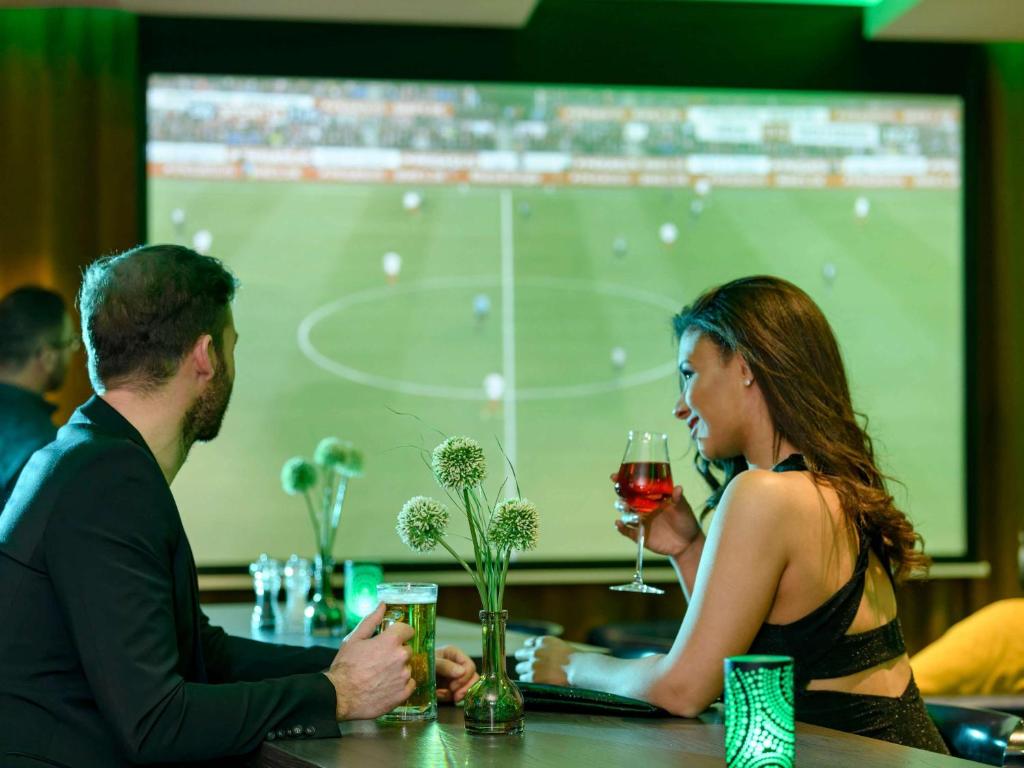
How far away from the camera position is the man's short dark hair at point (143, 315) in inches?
80.4

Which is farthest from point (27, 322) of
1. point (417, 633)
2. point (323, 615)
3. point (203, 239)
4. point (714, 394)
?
point (417, 633)

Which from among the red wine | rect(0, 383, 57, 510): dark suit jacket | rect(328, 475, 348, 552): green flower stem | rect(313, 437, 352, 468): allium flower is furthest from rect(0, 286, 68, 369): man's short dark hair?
the red wine

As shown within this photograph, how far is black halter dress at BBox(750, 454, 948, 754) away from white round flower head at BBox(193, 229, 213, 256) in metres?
3.94

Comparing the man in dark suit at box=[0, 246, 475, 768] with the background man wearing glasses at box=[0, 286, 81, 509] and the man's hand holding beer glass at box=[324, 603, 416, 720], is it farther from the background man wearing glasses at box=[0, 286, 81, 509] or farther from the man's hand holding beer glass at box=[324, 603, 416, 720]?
the background man wearing glasses at box=[0, 286, 81, 509]

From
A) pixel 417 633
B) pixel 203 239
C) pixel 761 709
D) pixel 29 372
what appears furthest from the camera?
pixel 203 239

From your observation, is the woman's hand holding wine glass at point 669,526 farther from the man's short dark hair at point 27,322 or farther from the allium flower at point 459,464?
the man's short dark hair at point 27,322

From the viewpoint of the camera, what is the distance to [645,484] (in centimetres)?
249

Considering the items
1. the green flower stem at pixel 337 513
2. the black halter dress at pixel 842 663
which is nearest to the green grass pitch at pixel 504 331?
the green flower stem at pixel 337 513

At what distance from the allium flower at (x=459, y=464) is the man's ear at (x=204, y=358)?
1.44 ft

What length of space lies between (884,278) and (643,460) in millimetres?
3845

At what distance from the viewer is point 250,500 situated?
5594 millimetres

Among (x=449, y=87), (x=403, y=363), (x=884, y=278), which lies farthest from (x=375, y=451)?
(x=884, y=278)

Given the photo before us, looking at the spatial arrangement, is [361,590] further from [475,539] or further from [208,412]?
[475,539]

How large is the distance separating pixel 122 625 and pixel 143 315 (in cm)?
53
